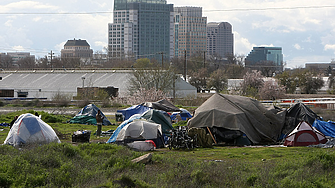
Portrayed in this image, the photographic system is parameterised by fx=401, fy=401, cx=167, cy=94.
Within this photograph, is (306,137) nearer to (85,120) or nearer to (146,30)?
(85,120)

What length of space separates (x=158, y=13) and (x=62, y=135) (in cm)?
17236

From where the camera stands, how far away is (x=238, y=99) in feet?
75.0

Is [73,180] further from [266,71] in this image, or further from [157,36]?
[157,36]

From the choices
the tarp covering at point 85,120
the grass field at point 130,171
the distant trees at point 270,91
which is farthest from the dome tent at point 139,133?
the distant trees at point 270,91

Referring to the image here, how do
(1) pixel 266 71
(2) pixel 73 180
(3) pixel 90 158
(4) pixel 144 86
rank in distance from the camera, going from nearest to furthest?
(2) pixel 73 180
(3) pixel 90 158
(4) pixel 144 86
(1) pixel 266 71

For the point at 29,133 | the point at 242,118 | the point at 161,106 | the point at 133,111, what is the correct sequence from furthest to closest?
the point at 161,106 < the point at 133,111 < the point at 242,118 < the point at 29,133

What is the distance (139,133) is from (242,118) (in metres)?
5.98

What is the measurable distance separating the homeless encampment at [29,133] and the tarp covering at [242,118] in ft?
24.9

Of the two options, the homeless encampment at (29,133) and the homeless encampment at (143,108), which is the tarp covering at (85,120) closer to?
the homeless encampment at (143,108)

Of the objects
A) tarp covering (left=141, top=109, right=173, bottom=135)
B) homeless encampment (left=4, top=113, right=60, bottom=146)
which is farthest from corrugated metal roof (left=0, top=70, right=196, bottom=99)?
homeless encampment (left=4, top=113, right=60, bottom=146)

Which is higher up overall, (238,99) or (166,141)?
(238,99)

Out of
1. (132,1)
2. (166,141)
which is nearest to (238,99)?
(166,141)

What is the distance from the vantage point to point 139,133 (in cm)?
1816

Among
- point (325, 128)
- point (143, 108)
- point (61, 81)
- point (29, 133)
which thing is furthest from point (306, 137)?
point (61, 81)
